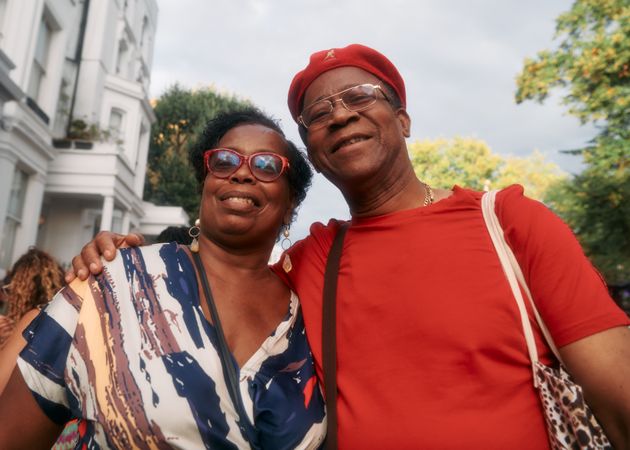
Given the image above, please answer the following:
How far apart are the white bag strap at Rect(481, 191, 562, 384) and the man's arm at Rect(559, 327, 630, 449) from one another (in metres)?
0.11

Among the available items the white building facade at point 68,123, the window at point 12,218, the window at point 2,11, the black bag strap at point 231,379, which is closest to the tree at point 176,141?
the white building facade at point 68,123

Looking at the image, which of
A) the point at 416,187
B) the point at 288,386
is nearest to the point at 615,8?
the point at 416,187

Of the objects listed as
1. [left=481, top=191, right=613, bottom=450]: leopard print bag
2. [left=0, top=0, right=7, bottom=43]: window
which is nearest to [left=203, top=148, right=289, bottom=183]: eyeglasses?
[left=481, top=191, right=613, bottom=450]: leopard print bag

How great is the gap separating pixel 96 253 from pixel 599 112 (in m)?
14.6

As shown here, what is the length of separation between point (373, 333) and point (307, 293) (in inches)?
17.3

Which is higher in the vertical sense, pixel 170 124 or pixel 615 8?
pixel 170 124

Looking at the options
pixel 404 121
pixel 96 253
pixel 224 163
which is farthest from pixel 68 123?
pixel 404 121

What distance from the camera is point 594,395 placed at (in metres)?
1.63

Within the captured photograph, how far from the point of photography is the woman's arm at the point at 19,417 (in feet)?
5.85

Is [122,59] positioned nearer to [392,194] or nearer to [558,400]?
[392,194]

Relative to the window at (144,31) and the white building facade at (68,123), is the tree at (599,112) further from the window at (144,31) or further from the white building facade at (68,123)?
the window at (144,31)

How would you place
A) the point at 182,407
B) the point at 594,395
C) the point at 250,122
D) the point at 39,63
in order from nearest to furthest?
the point at 594,395 → the point at 182,407 → the point at 250,122 → the point at 39,63

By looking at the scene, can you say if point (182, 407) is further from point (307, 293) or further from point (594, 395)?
point (594, 395)

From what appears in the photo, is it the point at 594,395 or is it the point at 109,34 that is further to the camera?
the point at 109,34
